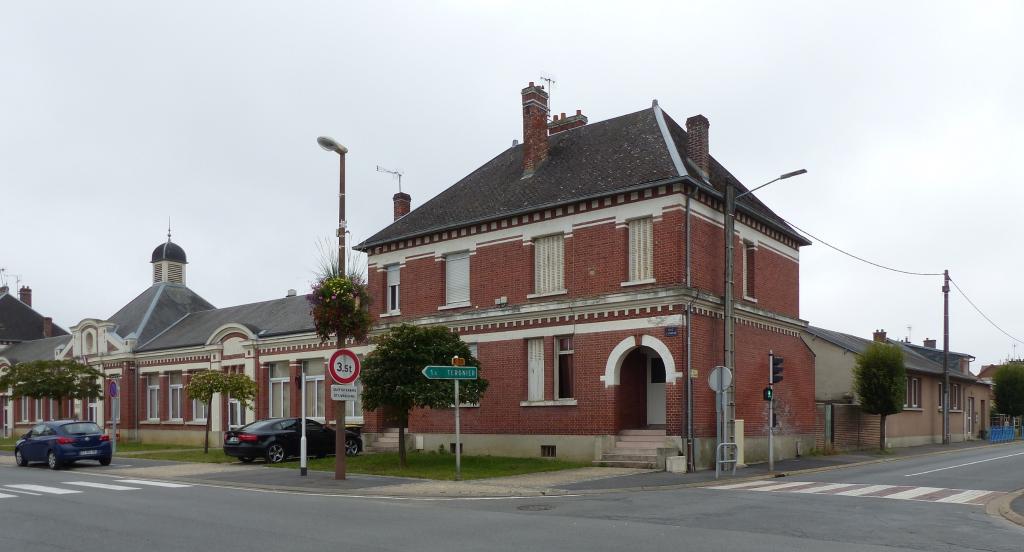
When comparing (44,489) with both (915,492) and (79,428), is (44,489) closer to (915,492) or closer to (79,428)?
(79,428)

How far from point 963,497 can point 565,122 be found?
722 inches

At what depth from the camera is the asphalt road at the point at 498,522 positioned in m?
10.7

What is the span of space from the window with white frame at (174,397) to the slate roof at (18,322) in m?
27.7

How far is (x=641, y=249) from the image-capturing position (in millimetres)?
24344

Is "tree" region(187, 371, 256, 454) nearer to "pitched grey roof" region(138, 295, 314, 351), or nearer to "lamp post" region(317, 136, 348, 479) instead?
"pitched grey roof" region(138, 295, 314, 351)

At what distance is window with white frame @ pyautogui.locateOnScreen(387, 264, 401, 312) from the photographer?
31266 millimetres

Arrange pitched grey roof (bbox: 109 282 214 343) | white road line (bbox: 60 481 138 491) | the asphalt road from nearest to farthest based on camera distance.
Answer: the asphalt road < white road line (bbox: 60 481 138 491) < pitched grey roof (bbox: 109 282 214 343)

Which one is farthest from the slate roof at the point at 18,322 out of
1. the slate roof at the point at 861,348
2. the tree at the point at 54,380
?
the slate roof at the point at 861,348

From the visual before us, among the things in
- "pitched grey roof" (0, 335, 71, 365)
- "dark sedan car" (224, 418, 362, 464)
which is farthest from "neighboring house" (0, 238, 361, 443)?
"dark sedan car" (224, 418, 362, 464)

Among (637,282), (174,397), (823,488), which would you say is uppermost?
(637,282)

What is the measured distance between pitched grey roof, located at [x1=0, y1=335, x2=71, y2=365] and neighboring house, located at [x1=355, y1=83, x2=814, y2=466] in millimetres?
34749

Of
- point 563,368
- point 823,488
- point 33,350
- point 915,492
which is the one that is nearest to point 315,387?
point 563,368

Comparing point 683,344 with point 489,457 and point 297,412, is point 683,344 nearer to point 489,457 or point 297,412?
point 489,457

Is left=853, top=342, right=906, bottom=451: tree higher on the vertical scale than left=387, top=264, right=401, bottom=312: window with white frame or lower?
lower
